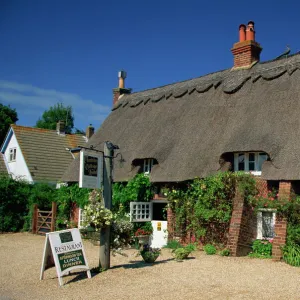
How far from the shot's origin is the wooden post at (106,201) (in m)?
10.5

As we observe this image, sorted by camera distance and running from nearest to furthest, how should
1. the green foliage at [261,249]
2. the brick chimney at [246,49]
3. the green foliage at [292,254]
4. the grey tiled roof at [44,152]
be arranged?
the green foliage at [292,254] < the green foliage at [261,249] < the brick chimney at [246,49] < the grey tiled roof at [44,152]

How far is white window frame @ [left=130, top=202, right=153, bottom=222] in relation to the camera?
16447mm

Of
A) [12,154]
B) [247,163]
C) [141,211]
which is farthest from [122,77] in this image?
[247,163]

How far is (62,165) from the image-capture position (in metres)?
27.8

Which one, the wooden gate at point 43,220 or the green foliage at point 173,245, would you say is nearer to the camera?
the green foliage at point 173,245

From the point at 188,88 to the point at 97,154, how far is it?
987 centimetres

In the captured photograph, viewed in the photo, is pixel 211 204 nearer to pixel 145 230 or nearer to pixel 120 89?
pixel 145 230

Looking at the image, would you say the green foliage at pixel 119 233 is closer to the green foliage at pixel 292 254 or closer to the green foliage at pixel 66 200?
the green foliage at pixel 292 254

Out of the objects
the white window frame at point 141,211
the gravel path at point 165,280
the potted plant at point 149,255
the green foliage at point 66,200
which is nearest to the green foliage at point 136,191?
the white window frame at point 141,211

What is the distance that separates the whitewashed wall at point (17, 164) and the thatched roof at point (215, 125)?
269 inches

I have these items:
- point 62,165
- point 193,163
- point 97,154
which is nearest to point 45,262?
point 97,154

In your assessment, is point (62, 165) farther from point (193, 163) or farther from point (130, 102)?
point (193, 163)

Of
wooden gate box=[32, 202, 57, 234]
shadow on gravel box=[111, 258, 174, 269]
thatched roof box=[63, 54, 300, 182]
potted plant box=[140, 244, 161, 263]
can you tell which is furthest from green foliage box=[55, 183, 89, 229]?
potted plant box=[140, 244, 161, 263]

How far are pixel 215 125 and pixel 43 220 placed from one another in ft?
33.8
